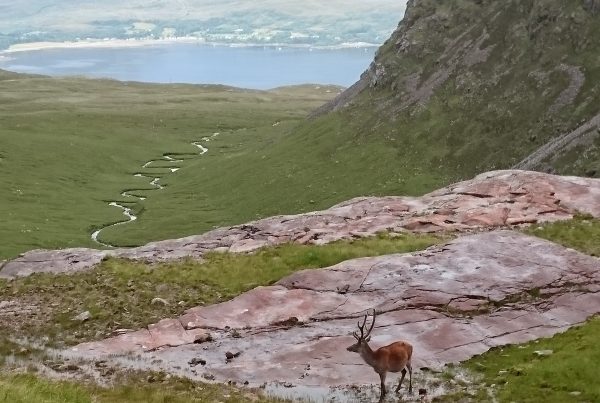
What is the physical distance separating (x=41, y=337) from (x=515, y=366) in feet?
65.0

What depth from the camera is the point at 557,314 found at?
26.1 meters

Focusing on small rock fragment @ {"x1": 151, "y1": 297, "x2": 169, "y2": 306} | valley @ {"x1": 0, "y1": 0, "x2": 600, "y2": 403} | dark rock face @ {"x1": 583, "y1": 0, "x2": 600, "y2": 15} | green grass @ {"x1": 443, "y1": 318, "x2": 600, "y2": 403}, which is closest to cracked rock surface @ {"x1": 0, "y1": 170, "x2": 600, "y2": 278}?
valley @ {"x1": 0, "y1": 0, "x2": 600, "y2": 403}

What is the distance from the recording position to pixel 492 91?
94.4m

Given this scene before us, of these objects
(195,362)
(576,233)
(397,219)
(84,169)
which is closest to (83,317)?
(195,362)

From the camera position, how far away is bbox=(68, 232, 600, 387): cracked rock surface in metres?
24.2

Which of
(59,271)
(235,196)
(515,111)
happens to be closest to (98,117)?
(235,196)

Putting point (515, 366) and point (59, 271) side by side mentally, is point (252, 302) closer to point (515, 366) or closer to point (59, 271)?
point (515, 366)

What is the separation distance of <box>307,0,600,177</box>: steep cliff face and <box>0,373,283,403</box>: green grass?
51799 mm

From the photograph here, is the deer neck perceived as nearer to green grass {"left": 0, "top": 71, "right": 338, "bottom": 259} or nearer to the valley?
the valley

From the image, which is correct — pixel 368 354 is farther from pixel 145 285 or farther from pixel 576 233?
pixel 576 233

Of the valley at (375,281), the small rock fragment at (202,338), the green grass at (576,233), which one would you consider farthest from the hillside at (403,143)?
the small rock fragment at (202,338)

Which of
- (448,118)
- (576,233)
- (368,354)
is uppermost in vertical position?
(368,354)

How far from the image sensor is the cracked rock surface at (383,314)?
79.3 ft

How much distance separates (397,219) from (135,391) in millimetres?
25110
